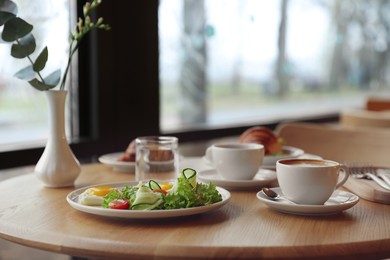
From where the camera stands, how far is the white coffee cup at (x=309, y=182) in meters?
1.30

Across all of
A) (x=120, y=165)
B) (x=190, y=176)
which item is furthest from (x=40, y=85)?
(x=190, y=176)

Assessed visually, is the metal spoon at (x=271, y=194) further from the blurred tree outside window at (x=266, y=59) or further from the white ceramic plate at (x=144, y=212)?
the blurred tree outside window at (x=266, y=59)

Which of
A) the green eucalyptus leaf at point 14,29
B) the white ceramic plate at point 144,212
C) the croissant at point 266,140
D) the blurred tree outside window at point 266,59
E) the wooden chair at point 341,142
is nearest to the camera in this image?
the white ceramic plate at point 144,212

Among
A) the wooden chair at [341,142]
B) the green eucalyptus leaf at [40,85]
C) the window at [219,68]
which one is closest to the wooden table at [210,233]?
the green eucalyptus leaf at [40,85]

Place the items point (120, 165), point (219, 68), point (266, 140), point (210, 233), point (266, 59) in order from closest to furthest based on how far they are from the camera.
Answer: point (210, 233), point (120, 165), point (266, 140), point (219, 68), point (266, 59)

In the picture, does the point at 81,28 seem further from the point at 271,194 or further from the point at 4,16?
the point at 271,194

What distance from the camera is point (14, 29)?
155cm

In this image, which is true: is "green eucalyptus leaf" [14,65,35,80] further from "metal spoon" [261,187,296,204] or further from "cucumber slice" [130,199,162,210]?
"metal spoon" [261,187,296,204]

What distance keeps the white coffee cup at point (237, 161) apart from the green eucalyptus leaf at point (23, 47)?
519 mm

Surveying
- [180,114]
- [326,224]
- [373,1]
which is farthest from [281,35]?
[326,224]

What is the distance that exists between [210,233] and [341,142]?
1.46 m

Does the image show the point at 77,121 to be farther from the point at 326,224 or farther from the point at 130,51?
the point at 326,224

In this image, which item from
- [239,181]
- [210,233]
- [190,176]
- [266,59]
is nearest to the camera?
[210,233]

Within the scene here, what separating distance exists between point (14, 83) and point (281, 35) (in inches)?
87.5
